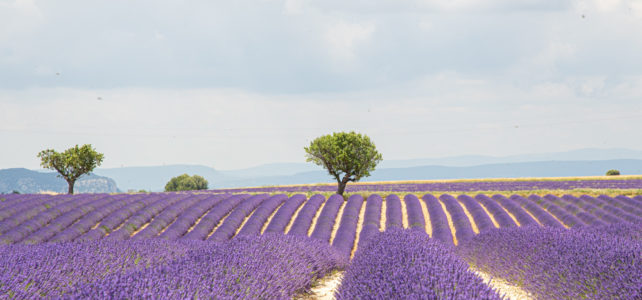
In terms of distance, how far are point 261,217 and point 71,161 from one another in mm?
21861

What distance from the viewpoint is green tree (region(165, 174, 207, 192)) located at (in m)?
62.6

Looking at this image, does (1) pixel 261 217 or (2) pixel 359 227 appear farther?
(1) pixel 261 217

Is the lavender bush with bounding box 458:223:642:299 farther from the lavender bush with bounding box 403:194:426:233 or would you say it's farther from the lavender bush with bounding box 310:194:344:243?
the lavender bush with bounding box 403:194:426:233

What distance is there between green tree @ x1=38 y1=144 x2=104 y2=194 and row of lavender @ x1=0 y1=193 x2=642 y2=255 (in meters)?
11.9

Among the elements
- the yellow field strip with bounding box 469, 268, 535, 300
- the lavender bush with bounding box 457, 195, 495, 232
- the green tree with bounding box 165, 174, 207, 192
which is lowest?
the yellow field strip with bounding box 469, 268, 535, 300

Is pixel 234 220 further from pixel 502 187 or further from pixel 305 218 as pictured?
pixel 502 187

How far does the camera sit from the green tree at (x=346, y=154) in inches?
1139

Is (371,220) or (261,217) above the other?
(261,217)

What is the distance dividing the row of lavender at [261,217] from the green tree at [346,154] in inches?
123

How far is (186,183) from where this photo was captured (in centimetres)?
6294

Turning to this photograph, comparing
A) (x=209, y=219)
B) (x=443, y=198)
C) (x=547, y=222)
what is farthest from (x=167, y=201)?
(x=547, y=222)

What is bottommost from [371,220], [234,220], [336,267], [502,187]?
[336,267]

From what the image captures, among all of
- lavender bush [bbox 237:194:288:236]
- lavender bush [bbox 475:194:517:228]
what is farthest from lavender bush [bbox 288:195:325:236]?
lavender bush [bbox 475:194:517:228]

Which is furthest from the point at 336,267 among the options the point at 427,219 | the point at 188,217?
the point at 427,219
